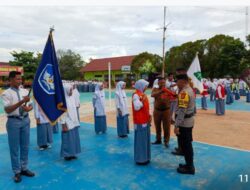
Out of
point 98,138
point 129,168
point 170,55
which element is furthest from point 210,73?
point 129,168

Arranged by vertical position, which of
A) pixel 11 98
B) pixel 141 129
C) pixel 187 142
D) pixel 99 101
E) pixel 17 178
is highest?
pixel 11 98

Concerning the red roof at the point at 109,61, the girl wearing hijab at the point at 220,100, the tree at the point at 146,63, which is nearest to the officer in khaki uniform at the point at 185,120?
A: the girl wearing hijab at the point at 220,100

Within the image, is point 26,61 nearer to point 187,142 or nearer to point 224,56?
point 224,56

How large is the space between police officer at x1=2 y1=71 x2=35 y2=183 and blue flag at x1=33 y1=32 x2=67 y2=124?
227 millimetres

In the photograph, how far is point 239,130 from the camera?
778 cm

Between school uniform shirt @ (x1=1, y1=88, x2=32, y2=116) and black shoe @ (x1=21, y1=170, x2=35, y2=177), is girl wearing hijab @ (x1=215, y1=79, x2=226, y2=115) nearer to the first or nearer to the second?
black shoe @ (x1=21, y1=170, x2=35, y2=177)

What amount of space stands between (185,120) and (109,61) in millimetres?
35471

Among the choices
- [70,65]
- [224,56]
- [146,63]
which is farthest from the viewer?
[70,65]

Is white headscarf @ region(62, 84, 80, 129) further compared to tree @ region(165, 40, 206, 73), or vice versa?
tree @ region(165, 40, 206, 73)

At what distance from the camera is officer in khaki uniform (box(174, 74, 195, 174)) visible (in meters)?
4.30

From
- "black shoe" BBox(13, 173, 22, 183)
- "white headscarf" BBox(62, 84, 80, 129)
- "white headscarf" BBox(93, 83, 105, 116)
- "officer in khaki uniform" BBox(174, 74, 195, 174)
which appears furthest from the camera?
"white headscarf" BBox(93, 83, 105, 116)

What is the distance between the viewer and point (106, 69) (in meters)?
39.4

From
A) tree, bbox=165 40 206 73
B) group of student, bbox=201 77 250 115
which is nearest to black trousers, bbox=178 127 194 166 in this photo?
group of student, bbox=201 77 250 115

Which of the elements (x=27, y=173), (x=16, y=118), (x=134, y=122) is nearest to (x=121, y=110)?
(x=134, y=122)
